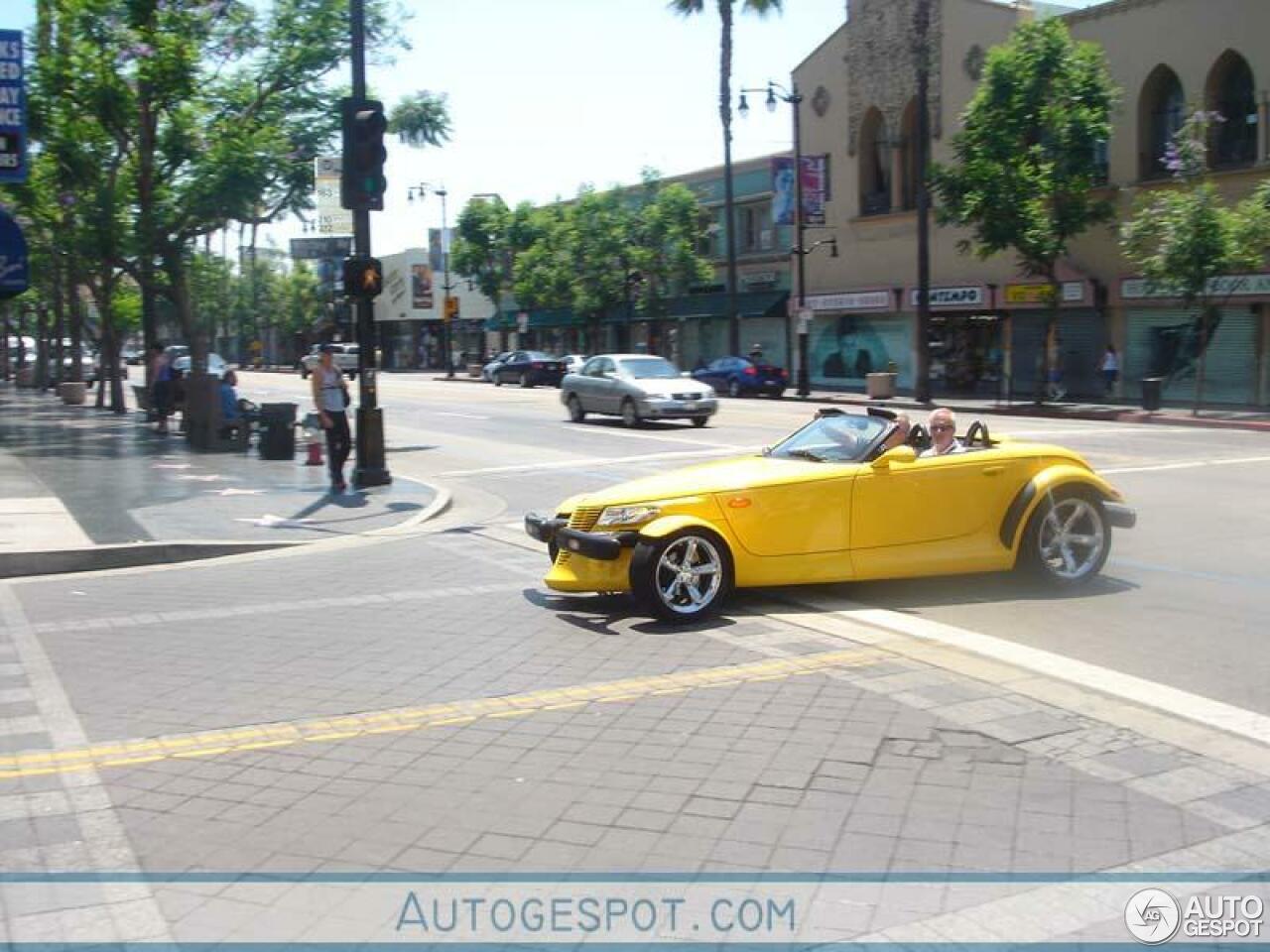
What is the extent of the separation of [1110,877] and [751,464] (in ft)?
16.5

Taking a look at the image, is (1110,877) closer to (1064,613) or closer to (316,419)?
(1064,613)

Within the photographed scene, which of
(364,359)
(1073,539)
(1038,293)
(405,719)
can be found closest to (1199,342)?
(1038,293)

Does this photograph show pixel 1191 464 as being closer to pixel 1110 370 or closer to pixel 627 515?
pixel 627 515

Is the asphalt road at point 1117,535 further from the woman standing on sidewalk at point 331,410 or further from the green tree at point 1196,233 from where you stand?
the green tree at point 1196,233

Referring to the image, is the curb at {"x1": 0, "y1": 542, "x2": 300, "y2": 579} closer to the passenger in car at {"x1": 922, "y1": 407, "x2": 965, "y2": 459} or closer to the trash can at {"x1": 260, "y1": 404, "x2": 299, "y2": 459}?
the passenger in car at {"x1": 922, "y1": 407, "x2": 965, "y2": 459}

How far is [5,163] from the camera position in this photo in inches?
537

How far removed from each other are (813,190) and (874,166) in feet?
12.0

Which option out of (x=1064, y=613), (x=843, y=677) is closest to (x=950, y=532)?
(x=1064, y=613)

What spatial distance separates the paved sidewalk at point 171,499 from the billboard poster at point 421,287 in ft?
223

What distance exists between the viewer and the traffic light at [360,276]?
51.6ft

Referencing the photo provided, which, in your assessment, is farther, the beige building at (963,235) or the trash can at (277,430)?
the beige building at (963,235)

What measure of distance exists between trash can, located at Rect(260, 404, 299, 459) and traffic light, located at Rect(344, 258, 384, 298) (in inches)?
180

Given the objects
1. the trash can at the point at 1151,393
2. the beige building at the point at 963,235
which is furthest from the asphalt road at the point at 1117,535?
the beige building at the point at 963,235

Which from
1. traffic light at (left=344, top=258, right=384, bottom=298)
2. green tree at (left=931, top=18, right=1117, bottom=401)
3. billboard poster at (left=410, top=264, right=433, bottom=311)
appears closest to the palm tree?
green tree at (left=931, top=18, right=1117, bottom=401)
